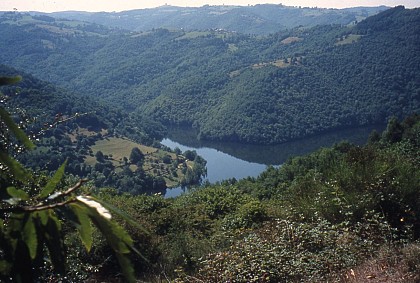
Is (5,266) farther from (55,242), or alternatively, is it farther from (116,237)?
(116,237)

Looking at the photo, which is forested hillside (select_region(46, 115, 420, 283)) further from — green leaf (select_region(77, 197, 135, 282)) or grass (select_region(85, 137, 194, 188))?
grass (select_region(85, 137, 194, 188))

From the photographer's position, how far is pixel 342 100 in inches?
3455

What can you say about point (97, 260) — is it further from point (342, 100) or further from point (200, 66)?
point (200, 66)

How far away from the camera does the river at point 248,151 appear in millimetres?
62844

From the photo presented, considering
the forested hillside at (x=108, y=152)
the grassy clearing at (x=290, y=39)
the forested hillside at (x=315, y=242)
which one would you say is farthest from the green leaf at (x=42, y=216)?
the grassy clearing at (x=290, y=39)

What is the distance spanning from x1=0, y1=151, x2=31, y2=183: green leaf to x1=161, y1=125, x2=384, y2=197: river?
55142 millimetres

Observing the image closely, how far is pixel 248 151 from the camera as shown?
74.4 meters

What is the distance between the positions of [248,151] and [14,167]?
73843 millimetres

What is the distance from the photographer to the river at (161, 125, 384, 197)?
6284 cm

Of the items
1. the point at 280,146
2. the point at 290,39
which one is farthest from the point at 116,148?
the point at 290,39

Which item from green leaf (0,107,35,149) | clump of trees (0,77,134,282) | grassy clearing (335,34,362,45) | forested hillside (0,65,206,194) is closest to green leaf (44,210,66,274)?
clump of trees (0,77,134,282)

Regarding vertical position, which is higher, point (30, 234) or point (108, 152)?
point (30, 234)

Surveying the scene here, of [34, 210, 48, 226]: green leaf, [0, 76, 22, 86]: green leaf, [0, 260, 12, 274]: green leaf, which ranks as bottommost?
[0, 260, 12, 274]: green leaf

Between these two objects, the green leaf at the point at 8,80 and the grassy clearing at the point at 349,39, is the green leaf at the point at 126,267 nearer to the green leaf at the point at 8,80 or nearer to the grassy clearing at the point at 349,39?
the green leaf at the point at 8,80
